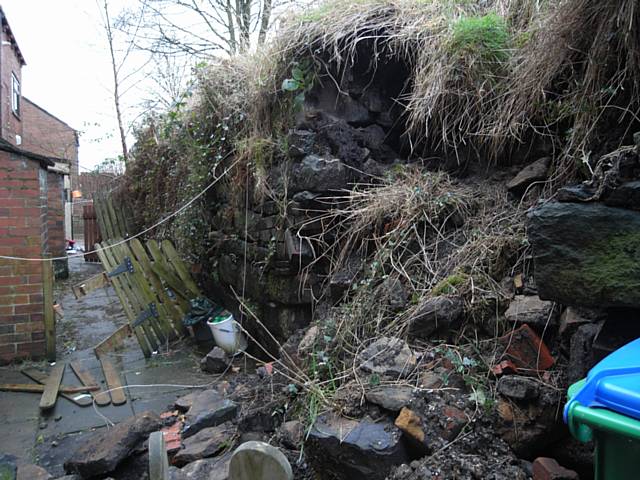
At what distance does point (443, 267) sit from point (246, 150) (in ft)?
8.18

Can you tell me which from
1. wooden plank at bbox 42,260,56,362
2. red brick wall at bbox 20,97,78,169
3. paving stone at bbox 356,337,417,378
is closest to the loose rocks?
wooden plank at bbox 42,260,56,362

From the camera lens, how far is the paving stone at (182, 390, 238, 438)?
3025mm

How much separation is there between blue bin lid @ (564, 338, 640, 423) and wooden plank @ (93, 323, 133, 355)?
4.78 meters

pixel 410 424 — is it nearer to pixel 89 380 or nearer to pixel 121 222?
pixel 89 380

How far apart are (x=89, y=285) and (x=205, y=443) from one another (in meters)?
3.11

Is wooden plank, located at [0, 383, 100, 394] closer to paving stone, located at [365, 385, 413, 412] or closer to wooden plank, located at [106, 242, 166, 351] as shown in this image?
wooden plank, located at [106, 242, 166, 351]

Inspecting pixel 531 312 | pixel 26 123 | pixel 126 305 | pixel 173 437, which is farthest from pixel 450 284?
pixel 26 123

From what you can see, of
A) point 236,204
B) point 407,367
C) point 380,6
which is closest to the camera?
point 407,367

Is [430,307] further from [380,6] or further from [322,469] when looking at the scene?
[380,6]

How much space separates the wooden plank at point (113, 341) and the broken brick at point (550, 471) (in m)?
4.42

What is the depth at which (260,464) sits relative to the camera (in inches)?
57.8

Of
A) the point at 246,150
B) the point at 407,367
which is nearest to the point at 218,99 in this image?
the point at 246,150

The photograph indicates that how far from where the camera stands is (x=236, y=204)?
4.97 m

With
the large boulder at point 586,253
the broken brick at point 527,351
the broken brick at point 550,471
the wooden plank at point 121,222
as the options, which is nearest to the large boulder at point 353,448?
the broken brick at point 550,471
